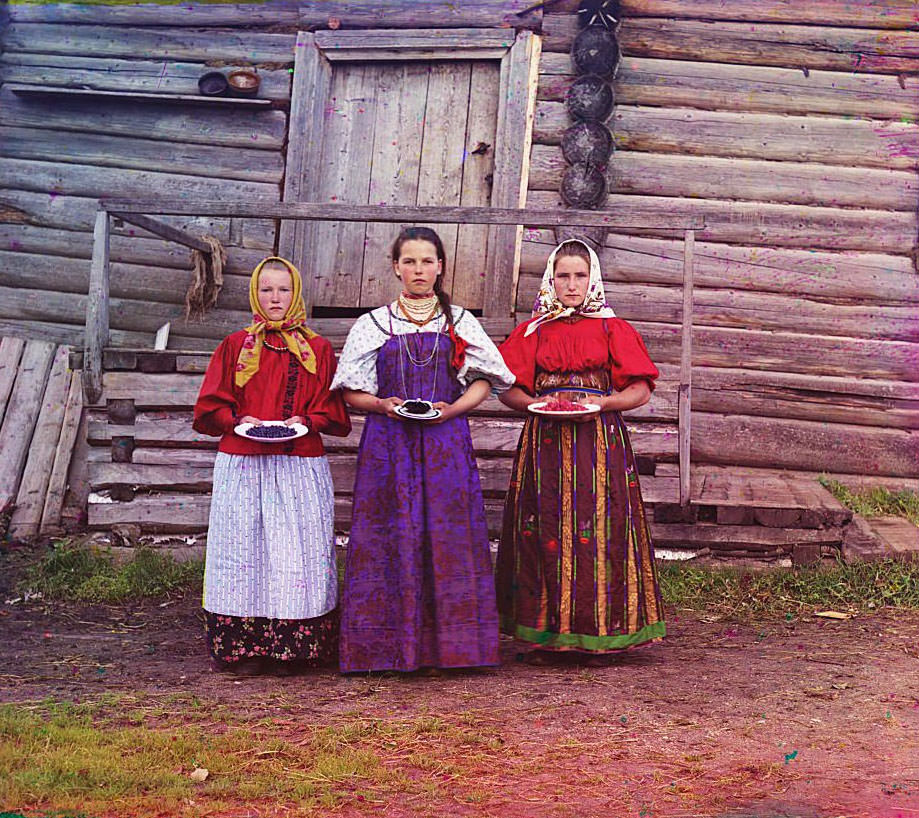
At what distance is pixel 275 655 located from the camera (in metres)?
4.12

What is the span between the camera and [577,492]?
417cm

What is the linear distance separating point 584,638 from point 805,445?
10.5 ft

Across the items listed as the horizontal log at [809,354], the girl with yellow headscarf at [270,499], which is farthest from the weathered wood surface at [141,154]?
the girl with yellow headscarf at [270,499]

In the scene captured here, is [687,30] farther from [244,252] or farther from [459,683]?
[459,683]

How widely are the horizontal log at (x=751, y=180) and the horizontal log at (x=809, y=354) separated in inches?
36.4

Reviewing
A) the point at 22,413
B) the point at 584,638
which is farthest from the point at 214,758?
the point at 22,413

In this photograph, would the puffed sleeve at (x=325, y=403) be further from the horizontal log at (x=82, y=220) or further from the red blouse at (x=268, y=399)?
the horizontal log at (x=82, y=220)

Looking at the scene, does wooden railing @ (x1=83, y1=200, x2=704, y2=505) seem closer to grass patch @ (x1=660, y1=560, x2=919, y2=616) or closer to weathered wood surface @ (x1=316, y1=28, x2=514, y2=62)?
grass patch @ (x1=660, y1=560, x2=919, y2=616)

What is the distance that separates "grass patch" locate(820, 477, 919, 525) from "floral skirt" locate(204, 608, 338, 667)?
3.73 m

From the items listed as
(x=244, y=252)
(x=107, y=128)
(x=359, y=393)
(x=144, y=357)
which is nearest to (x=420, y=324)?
(x=359, y=393)

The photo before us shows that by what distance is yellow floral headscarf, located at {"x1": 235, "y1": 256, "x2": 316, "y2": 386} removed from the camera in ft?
13.9

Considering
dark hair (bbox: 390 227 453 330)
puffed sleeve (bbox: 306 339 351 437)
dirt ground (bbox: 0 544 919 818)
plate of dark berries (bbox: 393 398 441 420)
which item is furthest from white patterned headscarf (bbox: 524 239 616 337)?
dirt ground (bbox: 0 544 919 818)

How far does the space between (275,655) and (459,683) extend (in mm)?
785

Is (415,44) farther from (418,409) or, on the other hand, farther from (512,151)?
(418,409)
